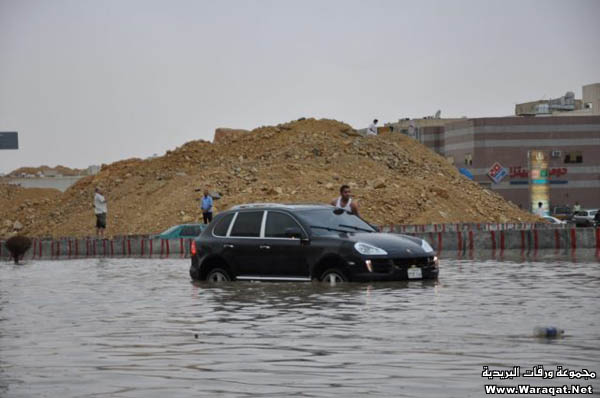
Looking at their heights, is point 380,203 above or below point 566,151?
below

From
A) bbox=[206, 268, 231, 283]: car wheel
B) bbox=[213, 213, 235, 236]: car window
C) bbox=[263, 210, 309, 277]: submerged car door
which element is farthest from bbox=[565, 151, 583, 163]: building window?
bbox=[263, 210, 309, 277]: submerged car door

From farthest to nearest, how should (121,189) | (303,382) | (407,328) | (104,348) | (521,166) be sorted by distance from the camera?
1. (521,166)
2. (121,189)
3. (407,328)
4. (104,348)
5. (303,382)

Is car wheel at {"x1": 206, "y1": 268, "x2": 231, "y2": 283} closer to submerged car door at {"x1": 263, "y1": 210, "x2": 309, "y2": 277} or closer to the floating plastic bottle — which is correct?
submerged car door at {"x1": 263, "y1": 210, "x2": 309, "y2": 277}

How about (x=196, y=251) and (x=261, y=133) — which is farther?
(x=261, y=133)

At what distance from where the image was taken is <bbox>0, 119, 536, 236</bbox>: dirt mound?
59719mm

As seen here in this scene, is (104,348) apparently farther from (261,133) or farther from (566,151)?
(566,151)

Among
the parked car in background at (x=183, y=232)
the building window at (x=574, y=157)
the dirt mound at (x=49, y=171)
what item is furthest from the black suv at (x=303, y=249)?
the dirt mound at (x=49, y=171)

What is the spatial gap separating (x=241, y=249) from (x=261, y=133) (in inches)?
2179

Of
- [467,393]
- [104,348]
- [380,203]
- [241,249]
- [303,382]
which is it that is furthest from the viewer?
[380,203]

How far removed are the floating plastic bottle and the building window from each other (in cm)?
12652

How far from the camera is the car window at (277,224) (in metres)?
19.4

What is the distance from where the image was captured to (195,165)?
7338cm

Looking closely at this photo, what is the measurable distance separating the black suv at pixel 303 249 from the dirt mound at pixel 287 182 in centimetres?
3630

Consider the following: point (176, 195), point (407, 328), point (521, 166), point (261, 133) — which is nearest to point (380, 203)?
point (176, 195)
